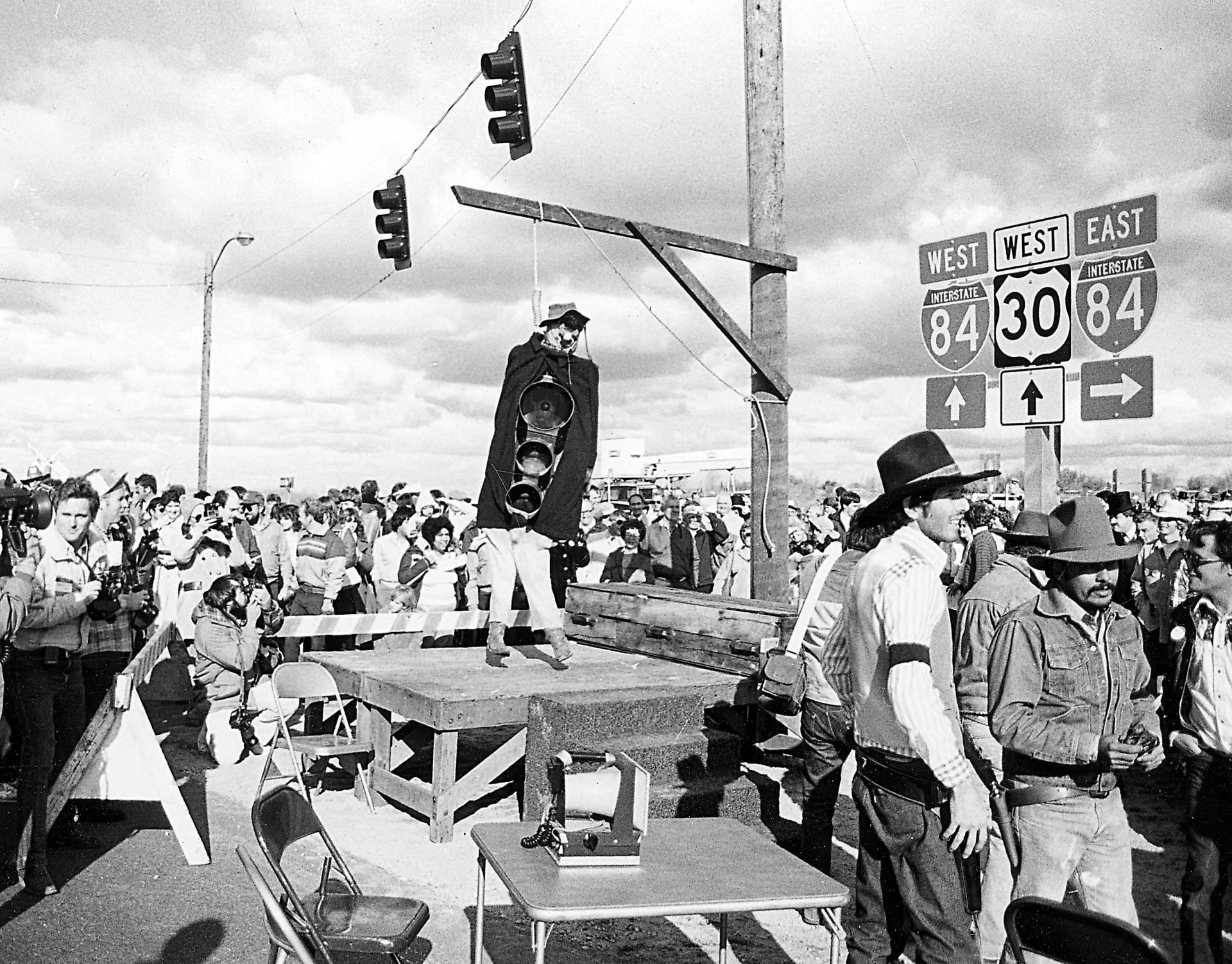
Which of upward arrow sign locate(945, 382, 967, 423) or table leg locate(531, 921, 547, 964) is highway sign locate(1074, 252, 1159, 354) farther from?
table leg locate(531, 921, 547, 964)

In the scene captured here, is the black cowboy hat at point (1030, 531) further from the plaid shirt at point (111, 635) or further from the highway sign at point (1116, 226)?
the plaid shirt at point (111, 635)

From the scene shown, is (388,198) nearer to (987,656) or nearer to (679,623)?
(679,623)

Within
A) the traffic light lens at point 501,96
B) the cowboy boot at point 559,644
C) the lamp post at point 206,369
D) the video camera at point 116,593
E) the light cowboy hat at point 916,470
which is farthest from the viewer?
the lamp post at point 206,369

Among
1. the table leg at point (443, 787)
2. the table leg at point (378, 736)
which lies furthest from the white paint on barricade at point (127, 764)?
the table leg at point (378, 736)

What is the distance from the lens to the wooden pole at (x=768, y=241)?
859cm

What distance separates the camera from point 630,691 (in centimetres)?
675

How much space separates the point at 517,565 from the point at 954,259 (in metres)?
3.63

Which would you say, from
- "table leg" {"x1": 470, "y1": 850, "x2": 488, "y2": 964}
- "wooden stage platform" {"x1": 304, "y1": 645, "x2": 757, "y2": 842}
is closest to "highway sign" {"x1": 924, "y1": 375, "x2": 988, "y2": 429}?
"wooden stage platform" {"x1": 304, "y1": 645, "x2": 757, "y2": 842}

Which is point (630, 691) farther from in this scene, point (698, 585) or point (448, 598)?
point (698, 585)

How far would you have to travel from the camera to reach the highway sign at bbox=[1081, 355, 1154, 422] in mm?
7188

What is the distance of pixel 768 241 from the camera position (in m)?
8.60

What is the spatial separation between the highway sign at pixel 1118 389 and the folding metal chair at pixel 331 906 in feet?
17.1

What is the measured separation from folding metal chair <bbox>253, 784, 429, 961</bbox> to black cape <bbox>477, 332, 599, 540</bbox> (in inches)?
120

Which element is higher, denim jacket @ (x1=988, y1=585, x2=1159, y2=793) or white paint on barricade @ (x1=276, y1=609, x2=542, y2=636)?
denim jacket @ (x1=988, y1=585, x2=1159, y2=793)
